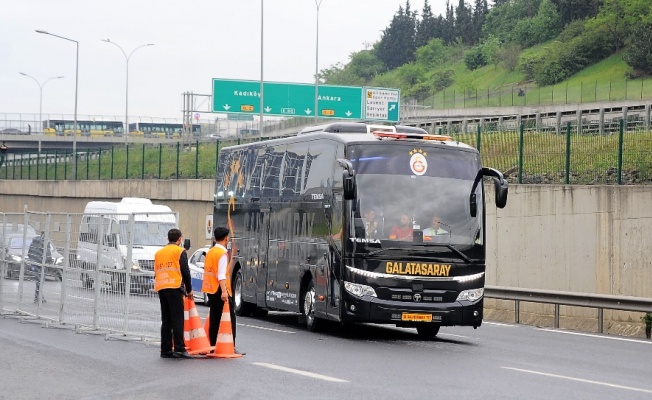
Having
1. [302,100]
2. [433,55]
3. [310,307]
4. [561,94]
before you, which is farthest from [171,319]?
[433,55]

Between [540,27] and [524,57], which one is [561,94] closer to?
[524,57]

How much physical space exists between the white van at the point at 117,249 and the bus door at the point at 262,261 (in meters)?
3.50

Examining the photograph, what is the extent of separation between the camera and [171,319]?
16734 mm

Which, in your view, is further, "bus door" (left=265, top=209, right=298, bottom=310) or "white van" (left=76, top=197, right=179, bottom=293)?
"bus door" (left=265, top=209, right=298, bottom=310)

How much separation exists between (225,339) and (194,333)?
660mm

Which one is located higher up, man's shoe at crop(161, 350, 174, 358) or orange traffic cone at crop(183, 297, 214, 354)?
orange traffic cone at crop(183, 297, 214, 354)

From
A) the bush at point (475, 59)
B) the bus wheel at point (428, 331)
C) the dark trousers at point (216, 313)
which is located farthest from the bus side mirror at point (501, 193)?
the bush at point (475, 59)

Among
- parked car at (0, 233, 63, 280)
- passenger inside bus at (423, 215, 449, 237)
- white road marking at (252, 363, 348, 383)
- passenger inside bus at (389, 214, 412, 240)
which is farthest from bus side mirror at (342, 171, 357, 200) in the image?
parked car at (0, 233, 63, 280)

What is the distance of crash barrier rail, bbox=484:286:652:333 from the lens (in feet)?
78.0

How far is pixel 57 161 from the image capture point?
66.9 metres

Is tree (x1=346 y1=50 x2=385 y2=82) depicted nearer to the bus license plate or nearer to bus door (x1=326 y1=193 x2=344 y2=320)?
bus door (x1=326 y1=193 x2=344 y2=320)

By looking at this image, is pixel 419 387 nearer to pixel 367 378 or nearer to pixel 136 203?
pixel 367 378

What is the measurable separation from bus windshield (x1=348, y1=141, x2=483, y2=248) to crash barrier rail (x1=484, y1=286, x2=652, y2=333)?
4318mm

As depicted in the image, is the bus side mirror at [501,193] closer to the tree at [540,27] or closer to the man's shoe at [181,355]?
the man's shoe at [181,355]
